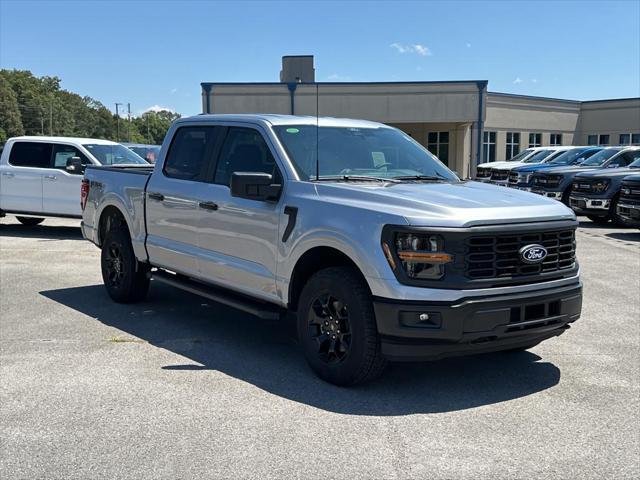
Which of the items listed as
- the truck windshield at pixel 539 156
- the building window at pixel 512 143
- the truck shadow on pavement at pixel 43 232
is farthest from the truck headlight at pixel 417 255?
the building window at pixel 512 143

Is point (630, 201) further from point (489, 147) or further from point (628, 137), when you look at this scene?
point (628, 137)

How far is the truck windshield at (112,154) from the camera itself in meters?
14.0

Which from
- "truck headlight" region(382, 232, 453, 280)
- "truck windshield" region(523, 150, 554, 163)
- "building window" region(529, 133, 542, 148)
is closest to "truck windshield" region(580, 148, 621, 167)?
"truck windshield" region(523, 150, 554, 163)

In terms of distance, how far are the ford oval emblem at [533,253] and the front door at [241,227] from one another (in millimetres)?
1923

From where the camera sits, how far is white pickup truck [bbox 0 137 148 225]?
1377cm

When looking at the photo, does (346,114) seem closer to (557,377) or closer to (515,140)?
(515,140)

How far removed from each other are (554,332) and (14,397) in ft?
12.8

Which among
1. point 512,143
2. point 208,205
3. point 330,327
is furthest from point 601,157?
point 512,143

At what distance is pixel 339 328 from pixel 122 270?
→ 11.8 ft

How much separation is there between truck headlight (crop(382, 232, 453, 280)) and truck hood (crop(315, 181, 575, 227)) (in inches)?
4.4

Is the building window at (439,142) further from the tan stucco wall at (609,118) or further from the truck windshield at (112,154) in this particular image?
the truck windshield at (112,154)

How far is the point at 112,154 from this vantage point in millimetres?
14258

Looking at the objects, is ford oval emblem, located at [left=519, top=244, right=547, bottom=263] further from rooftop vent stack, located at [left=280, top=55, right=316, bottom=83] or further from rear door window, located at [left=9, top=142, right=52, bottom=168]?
rear door window, located at [left=9, top=142, right=52, bottom=168]

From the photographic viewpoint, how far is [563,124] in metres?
52.7
